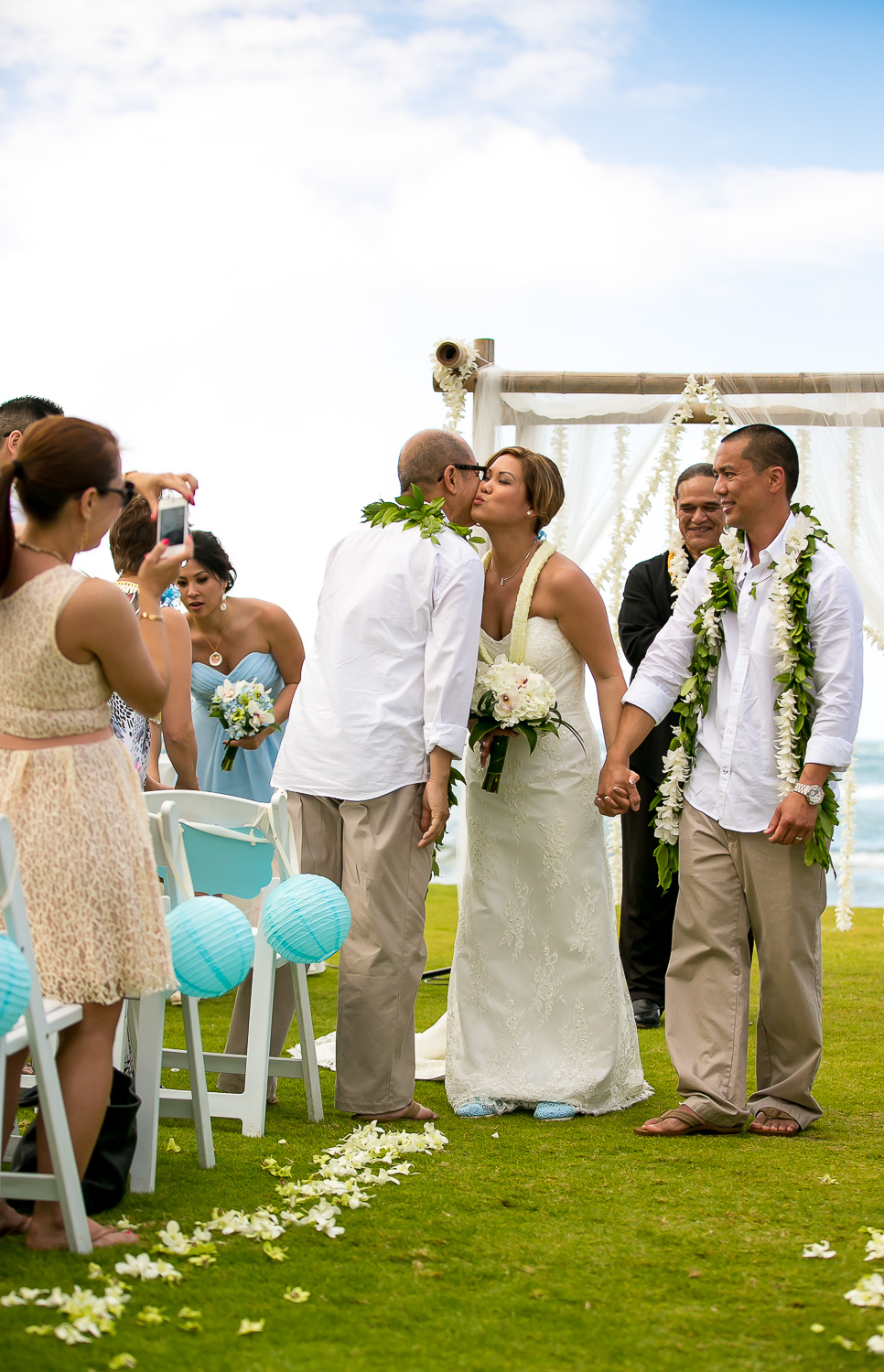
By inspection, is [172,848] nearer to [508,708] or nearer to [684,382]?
[508,708]

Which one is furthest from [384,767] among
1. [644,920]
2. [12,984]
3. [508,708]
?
[644,920]

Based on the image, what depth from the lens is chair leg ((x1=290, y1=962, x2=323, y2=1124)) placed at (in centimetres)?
408

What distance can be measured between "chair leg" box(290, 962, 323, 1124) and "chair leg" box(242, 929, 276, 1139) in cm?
20

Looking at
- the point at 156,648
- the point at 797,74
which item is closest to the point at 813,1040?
the point at 156,648

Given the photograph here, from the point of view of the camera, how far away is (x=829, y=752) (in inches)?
154

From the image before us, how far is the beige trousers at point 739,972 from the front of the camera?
13.1ft

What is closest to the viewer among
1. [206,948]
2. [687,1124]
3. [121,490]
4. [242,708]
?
[121,490]

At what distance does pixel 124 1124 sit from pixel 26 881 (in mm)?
782

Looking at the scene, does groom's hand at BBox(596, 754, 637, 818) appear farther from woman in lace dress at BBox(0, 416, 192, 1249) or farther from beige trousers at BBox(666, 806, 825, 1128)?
woman in lace dress at BBox(0, 416, 192, 1249)

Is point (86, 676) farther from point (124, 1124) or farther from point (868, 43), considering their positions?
point (868, 43)

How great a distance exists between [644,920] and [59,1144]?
151 inches

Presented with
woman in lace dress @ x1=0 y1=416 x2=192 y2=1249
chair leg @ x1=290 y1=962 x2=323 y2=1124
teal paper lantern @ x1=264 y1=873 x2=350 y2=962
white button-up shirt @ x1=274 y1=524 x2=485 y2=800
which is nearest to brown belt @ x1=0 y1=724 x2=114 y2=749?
woman in lace dress @ x1=0 y1=416 x2=192 y2=1249

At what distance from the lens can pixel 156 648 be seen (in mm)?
3045

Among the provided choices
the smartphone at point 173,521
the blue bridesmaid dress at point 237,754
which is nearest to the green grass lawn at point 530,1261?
the smartphone at point 173,521
